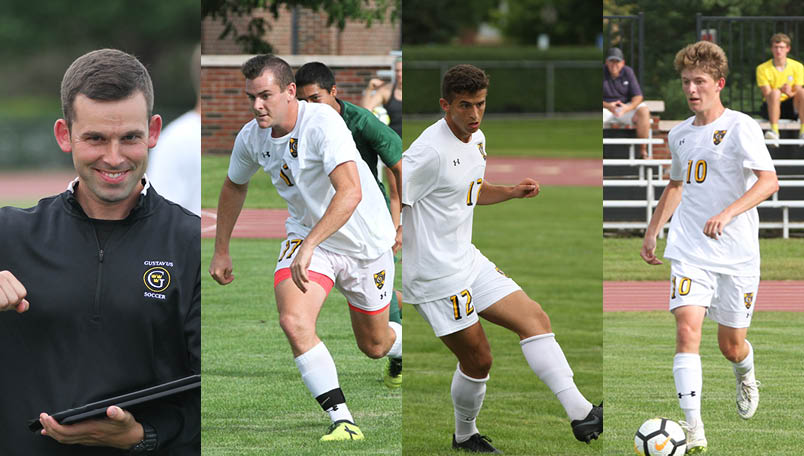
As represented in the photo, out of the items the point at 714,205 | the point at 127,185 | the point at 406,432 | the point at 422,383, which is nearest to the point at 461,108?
the point at 714,205

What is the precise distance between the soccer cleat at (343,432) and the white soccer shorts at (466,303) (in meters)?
0.57

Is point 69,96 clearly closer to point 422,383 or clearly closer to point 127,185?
point 127,185

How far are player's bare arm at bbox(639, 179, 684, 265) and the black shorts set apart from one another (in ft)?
1.35

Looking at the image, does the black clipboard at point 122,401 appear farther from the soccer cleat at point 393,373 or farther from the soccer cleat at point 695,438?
the soccer cleat at point 695,438

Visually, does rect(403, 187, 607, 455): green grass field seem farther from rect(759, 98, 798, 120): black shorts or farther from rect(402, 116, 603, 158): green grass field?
rect(402, 116, 603, 158): green grass field

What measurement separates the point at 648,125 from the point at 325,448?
5.27 ft

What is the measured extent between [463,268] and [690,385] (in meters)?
0.94

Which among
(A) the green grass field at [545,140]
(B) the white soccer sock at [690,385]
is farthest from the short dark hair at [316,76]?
(A) the green grass field at [545,140]

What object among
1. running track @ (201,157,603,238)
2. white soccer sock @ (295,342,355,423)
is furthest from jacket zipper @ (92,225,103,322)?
running track @ (201,157,603,238)

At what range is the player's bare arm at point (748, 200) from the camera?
3566mm

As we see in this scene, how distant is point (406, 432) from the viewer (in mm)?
3766

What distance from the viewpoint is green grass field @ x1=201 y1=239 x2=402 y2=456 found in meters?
3.02

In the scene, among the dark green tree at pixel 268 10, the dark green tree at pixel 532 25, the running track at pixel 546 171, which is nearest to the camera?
the dark green tree at pixel 268 10

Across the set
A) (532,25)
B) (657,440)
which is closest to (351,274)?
(657,440)
